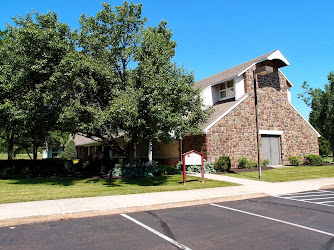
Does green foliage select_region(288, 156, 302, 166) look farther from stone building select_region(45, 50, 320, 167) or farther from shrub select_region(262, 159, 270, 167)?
shrub select_region(262, 159, 270, 167)

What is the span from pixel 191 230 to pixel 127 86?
318 inches

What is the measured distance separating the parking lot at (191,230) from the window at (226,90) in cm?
1461

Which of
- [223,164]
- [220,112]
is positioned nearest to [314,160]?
[220,112]

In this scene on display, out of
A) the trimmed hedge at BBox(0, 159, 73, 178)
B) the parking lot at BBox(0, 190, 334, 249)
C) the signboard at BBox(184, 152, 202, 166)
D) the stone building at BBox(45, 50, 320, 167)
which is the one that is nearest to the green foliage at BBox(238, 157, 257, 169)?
the stone building at BBox(45, 50, 320, 167)

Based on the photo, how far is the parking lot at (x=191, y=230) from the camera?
5.11 metres

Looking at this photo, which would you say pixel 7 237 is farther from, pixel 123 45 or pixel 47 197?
pixel 123 45

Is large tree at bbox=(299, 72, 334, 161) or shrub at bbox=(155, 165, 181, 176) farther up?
large tree at bbox=(299, 72, 334, 161)

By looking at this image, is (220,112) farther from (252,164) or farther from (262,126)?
(252,164)

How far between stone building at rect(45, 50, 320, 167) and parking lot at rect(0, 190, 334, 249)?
1094cm

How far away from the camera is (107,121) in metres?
12.1

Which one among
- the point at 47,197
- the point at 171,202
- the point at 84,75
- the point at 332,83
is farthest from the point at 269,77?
the point at 47,197

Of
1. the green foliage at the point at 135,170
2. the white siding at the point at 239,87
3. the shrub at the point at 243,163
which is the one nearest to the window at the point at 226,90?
the white siding at the point at 239,87

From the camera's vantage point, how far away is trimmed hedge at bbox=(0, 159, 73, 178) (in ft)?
57.7

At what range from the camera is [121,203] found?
854 centimetres
